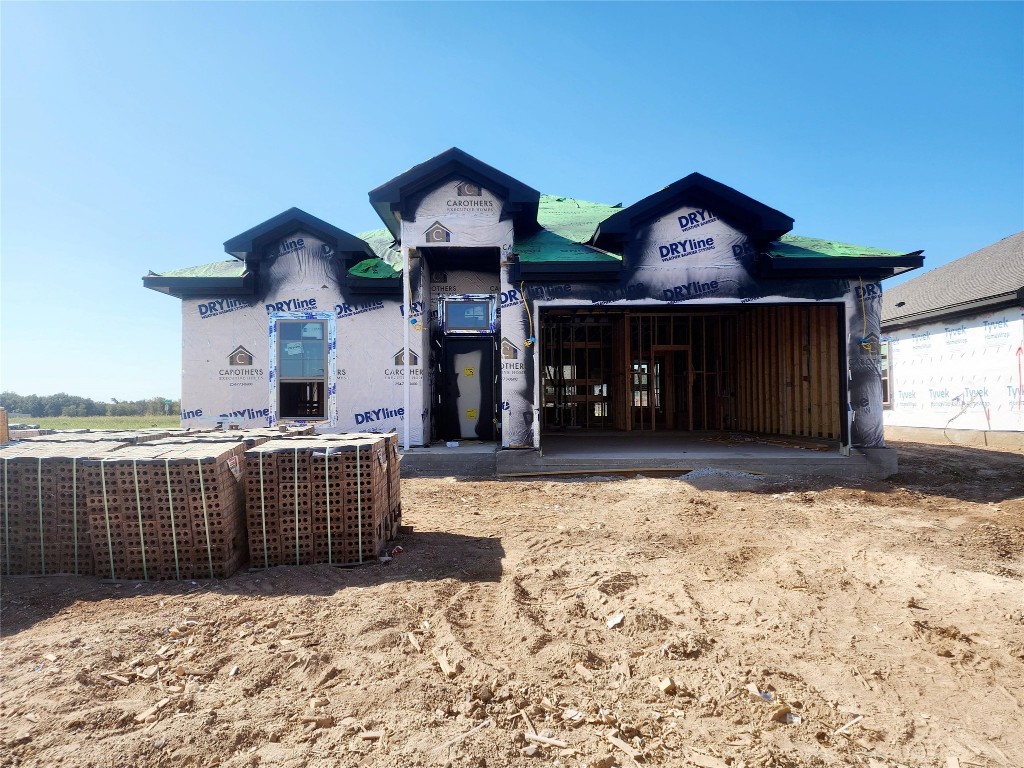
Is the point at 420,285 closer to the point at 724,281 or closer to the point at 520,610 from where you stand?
the point at 724,281

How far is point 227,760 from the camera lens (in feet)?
8.62

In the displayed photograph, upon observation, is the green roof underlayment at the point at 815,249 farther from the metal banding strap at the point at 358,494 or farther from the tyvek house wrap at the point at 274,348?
the metal banding strap at the point at 358,494

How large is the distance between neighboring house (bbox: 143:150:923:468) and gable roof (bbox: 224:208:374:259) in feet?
0.10

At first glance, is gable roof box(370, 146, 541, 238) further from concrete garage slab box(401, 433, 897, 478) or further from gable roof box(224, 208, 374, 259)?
concrete garage slab box(401, 433, 897, 478)

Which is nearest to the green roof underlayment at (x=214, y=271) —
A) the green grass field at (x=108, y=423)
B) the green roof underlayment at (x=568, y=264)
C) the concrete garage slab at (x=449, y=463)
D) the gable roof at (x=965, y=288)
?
the green roof underlayment at (x=568, y=264)

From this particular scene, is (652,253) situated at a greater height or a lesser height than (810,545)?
greater

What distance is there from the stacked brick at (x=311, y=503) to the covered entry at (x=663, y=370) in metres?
11.0

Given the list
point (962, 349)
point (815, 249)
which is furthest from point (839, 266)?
point (962, 349)

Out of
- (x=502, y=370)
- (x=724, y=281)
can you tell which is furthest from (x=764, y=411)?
(x=502, y=370)

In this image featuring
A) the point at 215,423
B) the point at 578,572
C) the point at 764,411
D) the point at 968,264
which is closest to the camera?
the point at 578,572

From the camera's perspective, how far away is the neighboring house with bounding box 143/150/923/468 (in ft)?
36.3

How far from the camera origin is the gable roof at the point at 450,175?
11297 millimetres

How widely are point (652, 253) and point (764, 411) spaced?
279 inches

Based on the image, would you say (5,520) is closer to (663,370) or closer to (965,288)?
(663,370)
